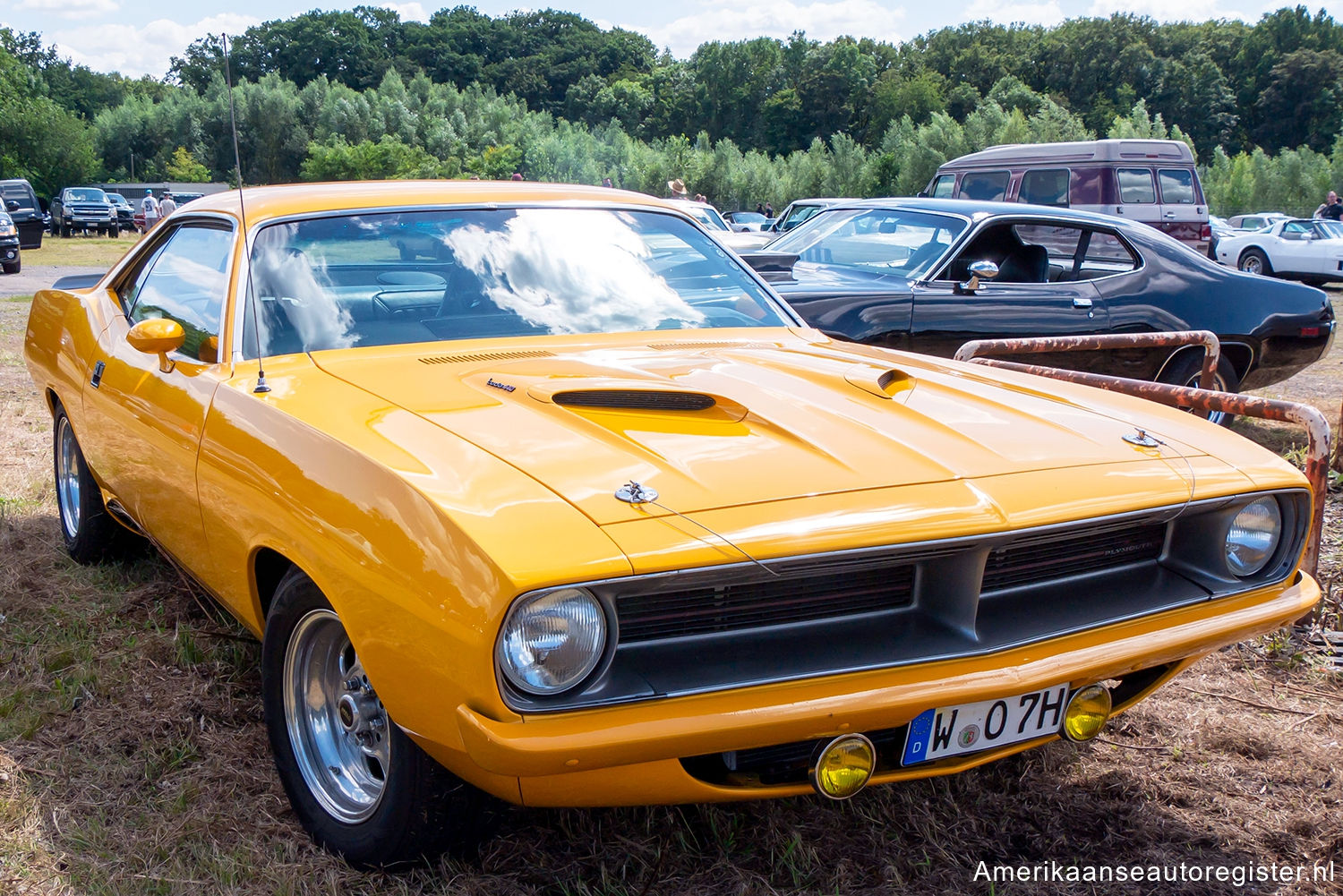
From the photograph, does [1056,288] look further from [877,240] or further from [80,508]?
[80,508]

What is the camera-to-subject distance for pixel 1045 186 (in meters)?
14.4

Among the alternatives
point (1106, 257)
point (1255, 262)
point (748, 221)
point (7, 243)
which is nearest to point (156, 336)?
point (1106, 257)

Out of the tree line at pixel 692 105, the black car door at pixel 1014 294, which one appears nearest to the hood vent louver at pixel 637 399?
the black car door at pixel 1014 294

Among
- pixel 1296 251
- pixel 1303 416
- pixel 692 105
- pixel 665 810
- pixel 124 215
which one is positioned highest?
pixel 692 105

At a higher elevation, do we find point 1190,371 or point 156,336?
point 156,336

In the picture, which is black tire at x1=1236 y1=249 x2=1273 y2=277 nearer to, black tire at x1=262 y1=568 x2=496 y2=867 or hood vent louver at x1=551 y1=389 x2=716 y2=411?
hood vent louver at x1=551 y1=389 x2=716 y2=411

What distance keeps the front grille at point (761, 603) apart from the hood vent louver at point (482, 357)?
41.2 inches

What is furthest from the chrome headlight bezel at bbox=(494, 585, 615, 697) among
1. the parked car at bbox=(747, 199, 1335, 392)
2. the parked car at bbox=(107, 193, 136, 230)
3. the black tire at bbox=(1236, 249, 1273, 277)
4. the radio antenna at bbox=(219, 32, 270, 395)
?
the parked car at bbox=(107, 193, 136, 230)

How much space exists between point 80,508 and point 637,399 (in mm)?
2669

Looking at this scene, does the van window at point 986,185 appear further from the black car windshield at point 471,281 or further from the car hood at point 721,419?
the car hood at point 721,419

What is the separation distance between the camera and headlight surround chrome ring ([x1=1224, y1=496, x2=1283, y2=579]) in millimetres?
2240

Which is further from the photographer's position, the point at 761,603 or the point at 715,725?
the point at 761,603

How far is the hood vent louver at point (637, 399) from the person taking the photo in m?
2.21

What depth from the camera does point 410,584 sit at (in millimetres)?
1700
